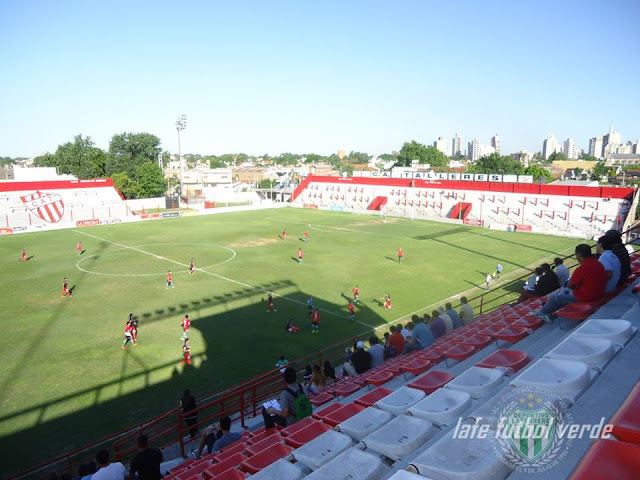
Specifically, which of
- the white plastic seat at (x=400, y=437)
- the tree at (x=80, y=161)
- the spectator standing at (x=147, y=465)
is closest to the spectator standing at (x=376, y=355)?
the spectator standing at (x=147, y=465)

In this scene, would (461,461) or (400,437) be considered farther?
(400,437)

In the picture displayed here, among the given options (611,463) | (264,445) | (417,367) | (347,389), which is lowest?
(347,389)

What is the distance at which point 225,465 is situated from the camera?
7195mm

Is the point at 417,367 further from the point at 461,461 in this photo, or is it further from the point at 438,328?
the point at 438,328

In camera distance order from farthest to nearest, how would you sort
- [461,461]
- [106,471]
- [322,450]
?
[106,471]
[322,450]
[461,461]

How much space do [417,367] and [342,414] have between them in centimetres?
279

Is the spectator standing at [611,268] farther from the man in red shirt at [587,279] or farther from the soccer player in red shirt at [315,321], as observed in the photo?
the soccer player in red shirt at [315,321]

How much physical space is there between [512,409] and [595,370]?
172 cm

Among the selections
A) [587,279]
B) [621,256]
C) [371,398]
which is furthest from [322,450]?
[621,256]

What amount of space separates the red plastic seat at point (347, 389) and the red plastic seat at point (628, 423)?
626 centimetres

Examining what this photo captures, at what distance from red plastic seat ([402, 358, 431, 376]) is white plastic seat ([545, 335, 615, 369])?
339cm

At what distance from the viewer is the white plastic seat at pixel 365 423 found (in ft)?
20.0

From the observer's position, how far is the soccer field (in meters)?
15.4

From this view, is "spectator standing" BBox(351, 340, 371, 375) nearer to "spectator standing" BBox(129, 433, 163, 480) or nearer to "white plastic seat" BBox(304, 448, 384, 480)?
"spectator standing" BBox(129, 433, 163, 480)
